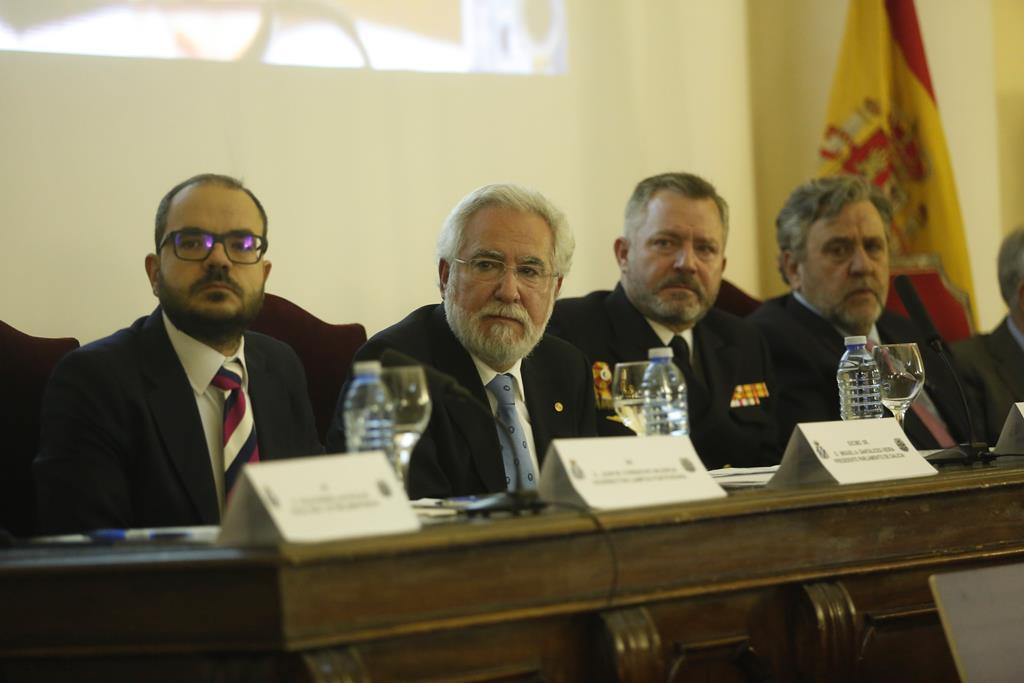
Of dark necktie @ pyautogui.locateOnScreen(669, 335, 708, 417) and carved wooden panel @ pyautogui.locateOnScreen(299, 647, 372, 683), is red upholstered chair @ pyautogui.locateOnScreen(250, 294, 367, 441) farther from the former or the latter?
carved wooden panel @ pyautogui.locateOnScreen(299, 647, 372, 683)

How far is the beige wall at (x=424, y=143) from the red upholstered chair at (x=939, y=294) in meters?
0.49

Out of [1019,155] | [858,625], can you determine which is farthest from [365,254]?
[1019,155]

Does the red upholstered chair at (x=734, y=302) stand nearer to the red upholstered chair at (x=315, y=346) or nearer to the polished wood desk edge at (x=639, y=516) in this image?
the red upholstered chair at (x=315, y=346)

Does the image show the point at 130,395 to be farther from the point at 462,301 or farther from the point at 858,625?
the point at 858,625

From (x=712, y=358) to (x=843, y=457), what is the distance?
1.60 meters

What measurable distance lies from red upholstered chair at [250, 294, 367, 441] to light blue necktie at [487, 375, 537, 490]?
0.62m

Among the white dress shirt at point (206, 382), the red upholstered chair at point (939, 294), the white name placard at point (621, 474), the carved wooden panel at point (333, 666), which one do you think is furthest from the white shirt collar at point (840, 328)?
the carved wooden panel at point (333, 666)

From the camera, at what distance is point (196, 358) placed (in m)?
2.75

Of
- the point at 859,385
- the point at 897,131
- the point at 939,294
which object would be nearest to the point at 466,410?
the point at 859,385

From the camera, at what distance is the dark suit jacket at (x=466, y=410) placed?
271cm

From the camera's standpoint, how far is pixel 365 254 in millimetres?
4113

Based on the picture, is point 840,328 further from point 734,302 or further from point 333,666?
point 333,666

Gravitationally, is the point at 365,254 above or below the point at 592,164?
below

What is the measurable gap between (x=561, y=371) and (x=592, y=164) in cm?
178
